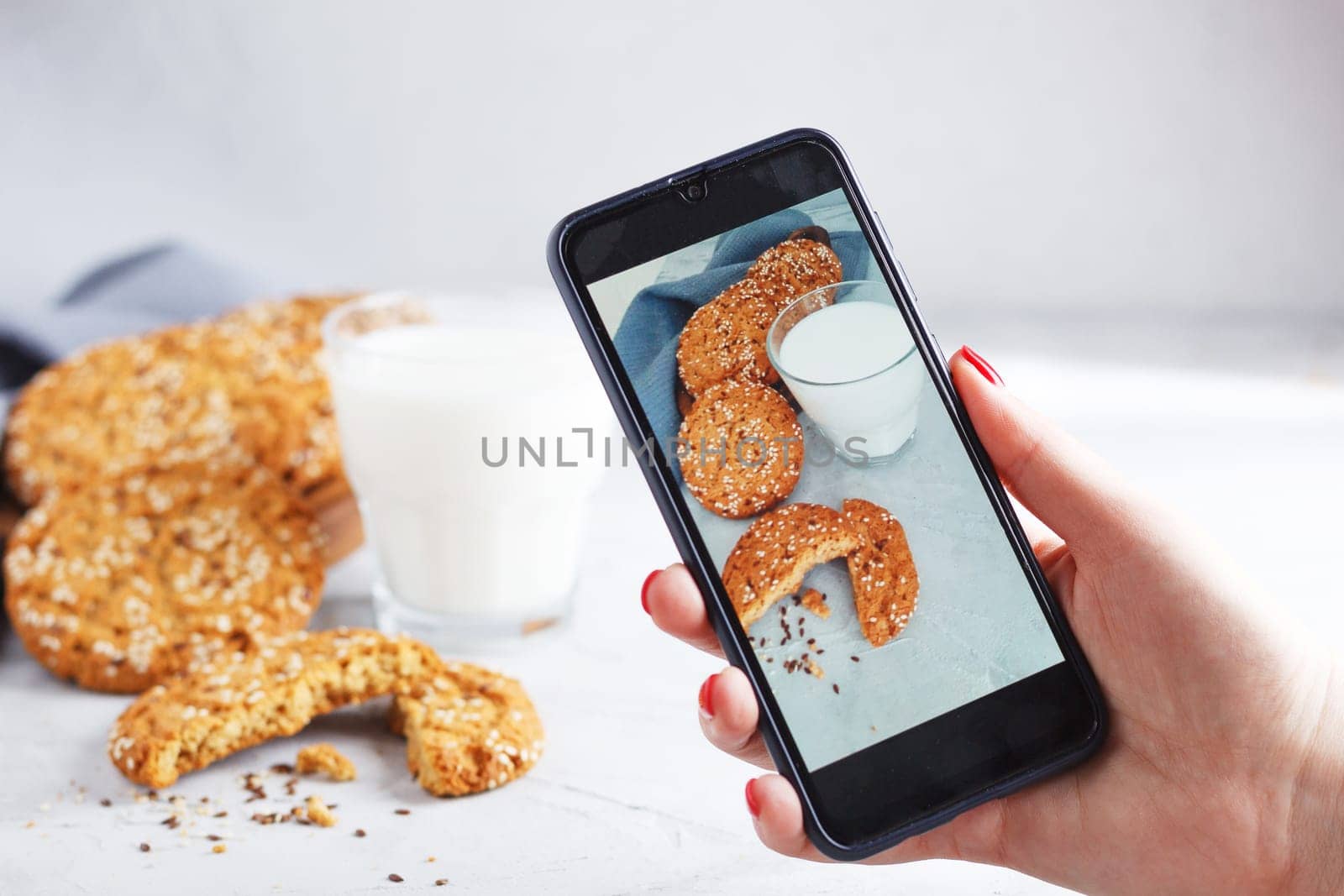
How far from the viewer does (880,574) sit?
2.75 feet

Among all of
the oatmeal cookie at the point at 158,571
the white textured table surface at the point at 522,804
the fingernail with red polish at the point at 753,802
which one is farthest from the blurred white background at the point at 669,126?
the fingernail with red polish at the point at 753,802

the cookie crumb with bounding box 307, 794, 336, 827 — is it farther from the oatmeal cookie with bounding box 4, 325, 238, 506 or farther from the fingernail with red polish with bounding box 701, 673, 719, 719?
the oatmeal cookie with bounding box 4, 325, 238, 506

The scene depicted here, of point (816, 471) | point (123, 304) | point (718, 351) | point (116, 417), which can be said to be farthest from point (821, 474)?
point (123, 304)

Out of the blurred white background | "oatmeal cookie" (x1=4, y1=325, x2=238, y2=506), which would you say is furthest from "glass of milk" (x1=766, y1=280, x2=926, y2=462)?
the blurred white background

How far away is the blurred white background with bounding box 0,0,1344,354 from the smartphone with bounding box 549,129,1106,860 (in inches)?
46.8

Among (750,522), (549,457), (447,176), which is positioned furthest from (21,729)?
(447,176)

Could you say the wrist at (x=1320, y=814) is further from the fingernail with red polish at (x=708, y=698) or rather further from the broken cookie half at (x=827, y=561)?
the fingernail with red polish at (x=708, y=698)

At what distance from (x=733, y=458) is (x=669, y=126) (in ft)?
4.29

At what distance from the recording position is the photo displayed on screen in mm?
832

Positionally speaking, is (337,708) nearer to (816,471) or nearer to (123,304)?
(816,471)

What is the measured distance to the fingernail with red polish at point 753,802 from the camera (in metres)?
0.80

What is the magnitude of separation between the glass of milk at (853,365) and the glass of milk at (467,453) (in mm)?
374

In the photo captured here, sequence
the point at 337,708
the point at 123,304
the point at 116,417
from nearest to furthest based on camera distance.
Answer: the point at 337,708, the point at 116,417, the point at 123,304

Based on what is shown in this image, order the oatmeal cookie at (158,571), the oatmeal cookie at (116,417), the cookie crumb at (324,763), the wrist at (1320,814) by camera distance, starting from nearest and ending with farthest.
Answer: the wrist at (1320,814)
the cookie crumb at (324,763)
the oatmeal cookie at (158,571)
the oatmeal cookie at (116,417)
